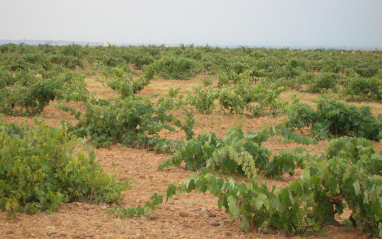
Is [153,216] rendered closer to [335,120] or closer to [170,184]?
[170,184]

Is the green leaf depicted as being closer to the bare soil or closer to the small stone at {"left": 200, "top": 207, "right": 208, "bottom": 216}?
the bare soil

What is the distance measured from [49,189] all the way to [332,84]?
44.0ft

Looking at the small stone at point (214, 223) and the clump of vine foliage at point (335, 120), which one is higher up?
the clump of vine foliage at point (335, 120)

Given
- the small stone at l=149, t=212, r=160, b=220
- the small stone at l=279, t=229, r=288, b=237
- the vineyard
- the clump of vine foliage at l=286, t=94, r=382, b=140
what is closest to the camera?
the vineyard

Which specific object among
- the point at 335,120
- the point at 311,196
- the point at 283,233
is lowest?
the point at 283,233

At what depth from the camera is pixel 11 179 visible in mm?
3506

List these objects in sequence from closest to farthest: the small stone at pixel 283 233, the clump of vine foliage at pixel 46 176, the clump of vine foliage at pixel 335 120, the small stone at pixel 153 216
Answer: the small stone at pixel 283 233
the clump of vine foliage at pixel 46 176
the small stone at pixel 153 216
the clump of vine foliage at pixel 335 120

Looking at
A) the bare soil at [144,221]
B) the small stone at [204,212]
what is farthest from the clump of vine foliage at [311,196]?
the small stone at [204,212]

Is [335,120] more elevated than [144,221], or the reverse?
[335,120]

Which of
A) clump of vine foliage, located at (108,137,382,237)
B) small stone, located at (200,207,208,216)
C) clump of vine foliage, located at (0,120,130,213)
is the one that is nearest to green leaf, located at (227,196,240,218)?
clump of vine foliage, located at (108,137,382,237)

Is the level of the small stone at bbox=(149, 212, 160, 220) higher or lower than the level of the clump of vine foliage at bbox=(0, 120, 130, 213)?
lower

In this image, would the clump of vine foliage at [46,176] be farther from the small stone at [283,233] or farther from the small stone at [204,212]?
the small stone at [283,233]

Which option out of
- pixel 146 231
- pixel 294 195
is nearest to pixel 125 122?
pixel 146 231

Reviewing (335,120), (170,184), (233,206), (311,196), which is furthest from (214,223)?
(335,120)
